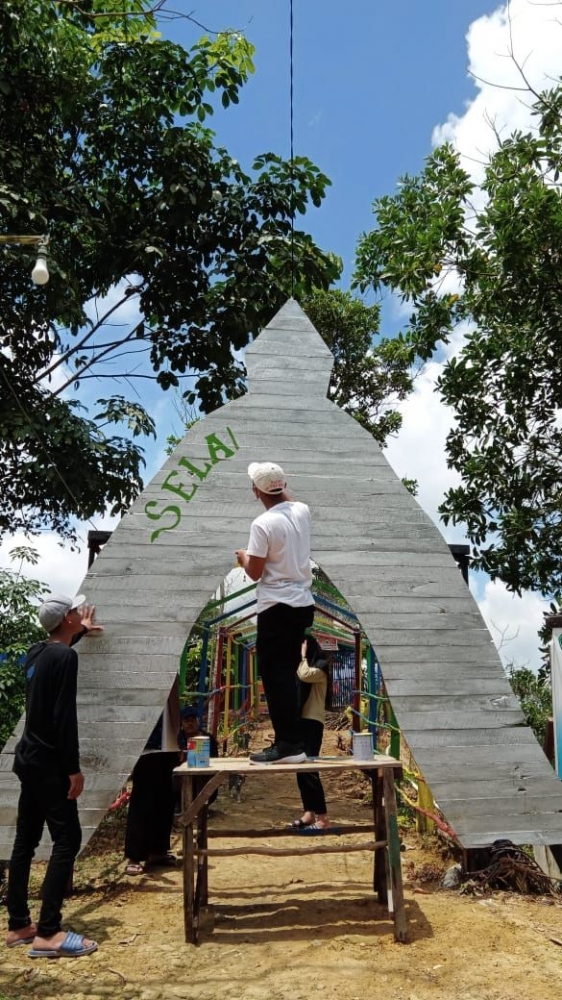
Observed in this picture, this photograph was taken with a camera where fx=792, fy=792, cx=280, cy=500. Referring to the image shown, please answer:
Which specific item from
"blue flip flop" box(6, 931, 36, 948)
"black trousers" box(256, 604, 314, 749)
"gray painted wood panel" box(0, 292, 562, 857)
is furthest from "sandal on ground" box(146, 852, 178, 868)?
"black trousers" box(256, 604, 314, 749)

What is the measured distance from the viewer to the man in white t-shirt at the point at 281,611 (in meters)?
4.10

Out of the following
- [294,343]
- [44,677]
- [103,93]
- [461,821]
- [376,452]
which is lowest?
[461,821]

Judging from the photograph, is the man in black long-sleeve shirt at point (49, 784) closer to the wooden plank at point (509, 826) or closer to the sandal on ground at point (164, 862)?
the sandal on ground at point (164, 862)

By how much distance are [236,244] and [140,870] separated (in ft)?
21.3

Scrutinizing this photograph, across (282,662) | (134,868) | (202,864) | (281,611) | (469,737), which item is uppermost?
(281,611)

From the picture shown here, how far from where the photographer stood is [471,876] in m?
4.62

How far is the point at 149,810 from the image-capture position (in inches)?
212

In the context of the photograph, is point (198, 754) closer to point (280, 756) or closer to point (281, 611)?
point (280, 756)

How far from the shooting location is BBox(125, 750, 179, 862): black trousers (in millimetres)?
5324

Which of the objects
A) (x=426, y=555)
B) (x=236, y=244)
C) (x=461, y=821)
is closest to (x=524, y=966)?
(x=461, y=821)

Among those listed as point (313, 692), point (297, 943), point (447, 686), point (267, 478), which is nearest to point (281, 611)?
point (267, 478)

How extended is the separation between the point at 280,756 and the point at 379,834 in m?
0.82

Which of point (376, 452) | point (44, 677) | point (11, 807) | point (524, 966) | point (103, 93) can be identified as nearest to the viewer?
point (524, 966)

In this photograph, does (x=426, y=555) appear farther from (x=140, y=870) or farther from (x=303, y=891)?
(x=140, y=870)
